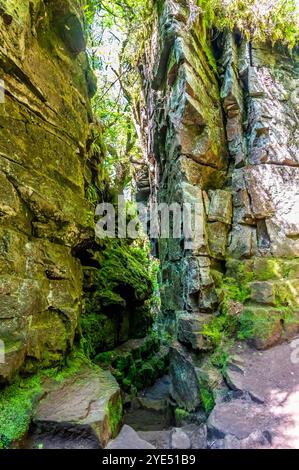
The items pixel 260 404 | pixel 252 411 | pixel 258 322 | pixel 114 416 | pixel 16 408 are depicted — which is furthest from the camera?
pixel 258 322

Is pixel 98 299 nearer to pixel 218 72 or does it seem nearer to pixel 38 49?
pixel 38 49

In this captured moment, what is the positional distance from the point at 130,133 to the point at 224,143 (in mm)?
7934

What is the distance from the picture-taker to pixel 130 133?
1493 centimetres

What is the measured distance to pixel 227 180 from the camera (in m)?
8.05

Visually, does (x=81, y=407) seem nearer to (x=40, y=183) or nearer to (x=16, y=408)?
(x=16, y=408)

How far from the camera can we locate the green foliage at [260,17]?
27.5 feet

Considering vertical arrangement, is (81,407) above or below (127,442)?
above

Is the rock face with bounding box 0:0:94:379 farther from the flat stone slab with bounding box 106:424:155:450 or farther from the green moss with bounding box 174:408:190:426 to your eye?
the green moss with bounding box 174:408:190:426

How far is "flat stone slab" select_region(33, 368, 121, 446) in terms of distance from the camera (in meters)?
3.45

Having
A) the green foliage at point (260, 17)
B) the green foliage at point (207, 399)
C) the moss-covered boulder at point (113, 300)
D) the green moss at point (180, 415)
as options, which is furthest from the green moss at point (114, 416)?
the green foliage at point (260, 17)

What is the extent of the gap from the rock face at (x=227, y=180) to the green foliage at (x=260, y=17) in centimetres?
31

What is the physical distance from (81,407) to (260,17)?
11.1m

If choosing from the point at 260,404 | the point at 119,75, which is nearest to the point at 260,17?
the point at 119,75

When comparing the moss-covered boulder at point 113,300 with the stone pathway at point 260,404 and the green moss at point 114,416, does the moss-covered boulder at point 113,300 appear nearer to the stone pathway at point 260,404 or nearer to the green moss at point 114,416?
the green moss at point 114,416
